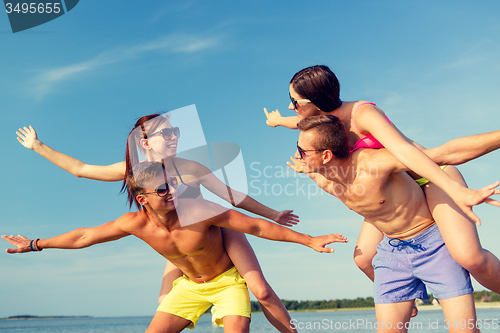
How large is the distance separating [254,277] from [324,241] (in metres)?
1.18

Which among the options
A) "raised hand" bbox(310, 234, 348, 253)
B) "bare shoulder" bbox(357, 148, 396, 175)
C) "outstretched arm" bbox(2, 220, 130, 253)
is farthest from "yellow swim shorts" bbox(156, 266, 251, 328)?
"bare shoulder" bbox(357, 148, 396, 175)

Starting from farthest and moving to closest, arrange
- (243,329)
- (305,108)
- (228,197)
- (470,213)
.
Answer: (228,197)
(243,329)
(305,108)
(470,213)

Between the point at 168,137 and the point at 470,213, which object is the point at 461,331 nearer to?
the point at 470,213

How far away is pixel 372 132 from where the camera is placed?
4.10m

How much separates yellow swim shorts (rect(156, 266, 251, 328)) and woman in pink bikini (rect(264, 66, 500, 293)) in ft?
8.10

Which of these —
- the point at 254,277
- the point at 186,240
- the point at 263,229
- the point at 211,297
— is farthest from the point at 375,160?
the point at 211,297

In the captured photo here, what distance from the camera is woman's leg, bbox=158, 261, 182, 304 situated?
6066 millimetres

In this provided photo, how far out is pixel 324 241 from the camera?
459cm

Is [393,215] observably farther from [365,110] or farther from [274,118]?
[274,118]

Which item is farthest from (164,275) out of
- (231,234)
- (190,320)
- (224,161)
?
(224,161)

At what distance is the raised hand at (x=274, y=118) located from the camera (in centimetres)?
615

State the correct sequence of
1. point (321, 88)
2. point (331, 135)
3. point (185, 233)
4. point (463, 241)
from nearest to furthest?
point (463, 241) → point (331, 135) → point (321, 88) → point (185, 233)

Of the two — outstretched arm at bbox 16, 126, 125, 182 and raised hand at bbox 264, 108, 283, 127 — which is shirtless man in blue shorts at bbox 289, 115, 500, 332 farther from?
outstretched arm at bbox 16, 126, 125, 182

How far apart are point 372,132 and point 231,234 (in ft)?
7.84
